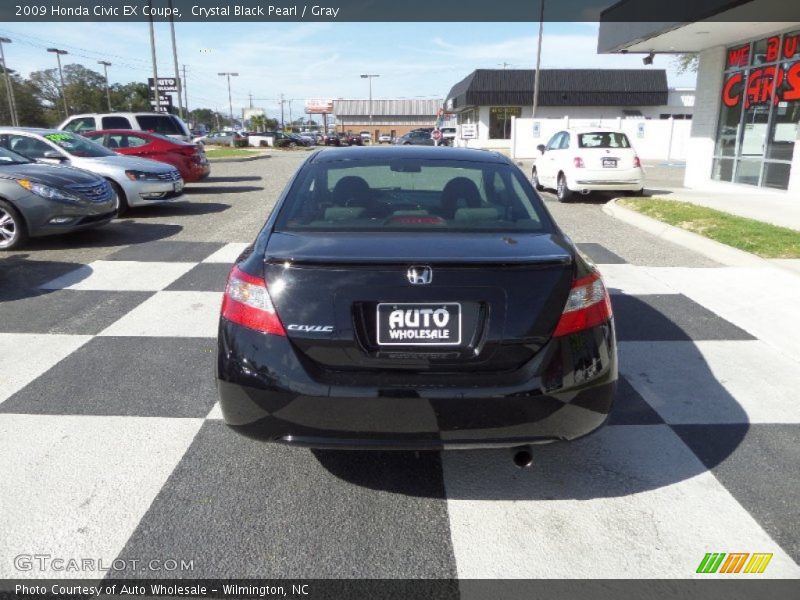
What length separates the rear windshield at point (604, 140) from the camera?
13625mm

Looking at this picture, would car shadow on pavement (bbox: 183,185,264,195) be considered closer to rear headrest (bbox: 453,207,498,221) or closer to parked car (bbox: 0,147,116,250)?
parked car (bbox: 0,147,116,250)

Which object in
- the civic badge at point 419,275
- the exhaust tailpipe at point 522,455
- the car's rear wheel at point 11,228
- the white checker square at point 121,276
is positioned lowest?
the white checker square at point 121,276

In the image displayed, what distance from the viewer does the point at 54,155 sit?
401 inches

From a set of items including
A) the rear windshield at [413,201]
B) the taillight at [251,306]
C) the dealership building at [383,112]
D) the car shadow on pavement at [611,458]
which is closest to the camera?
the taillight at [251,306]

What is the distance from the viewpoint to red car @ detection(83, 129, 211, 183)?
541 inches

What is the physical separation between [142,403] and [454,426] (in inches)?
84.5

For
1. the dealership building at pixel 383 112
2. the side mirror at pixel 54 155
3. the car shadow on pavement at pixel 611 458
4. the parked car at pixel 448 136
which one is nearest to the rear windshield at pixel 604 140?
the side mirror at pixel 54 155

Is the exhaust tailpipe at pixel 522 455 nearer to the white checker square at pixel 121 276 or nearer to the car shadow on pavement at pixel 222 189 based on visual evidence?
the white checker square at pixel 121 276

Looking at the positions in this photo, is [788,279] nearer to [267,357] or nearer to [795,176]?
[267,357]

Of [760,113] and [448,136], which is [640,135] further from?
[760,113]

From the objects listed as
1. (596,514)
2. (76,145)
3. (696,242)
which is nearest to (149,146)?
(76,145)

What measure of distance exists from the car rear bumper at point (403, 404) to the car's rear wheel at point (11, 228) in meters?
6.62

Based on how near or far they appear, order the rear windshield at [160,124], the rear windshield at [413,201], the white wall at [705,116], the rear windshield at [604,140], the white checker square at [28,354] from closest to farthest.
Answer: the rear windshield at [413,201] → the white checker square at [28,354] → the rear windshield at [604,140] → the white wall at [705,116] → the rear windshield at [160,124]

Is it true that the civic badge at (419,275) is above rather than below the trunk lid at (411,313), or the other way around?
above
